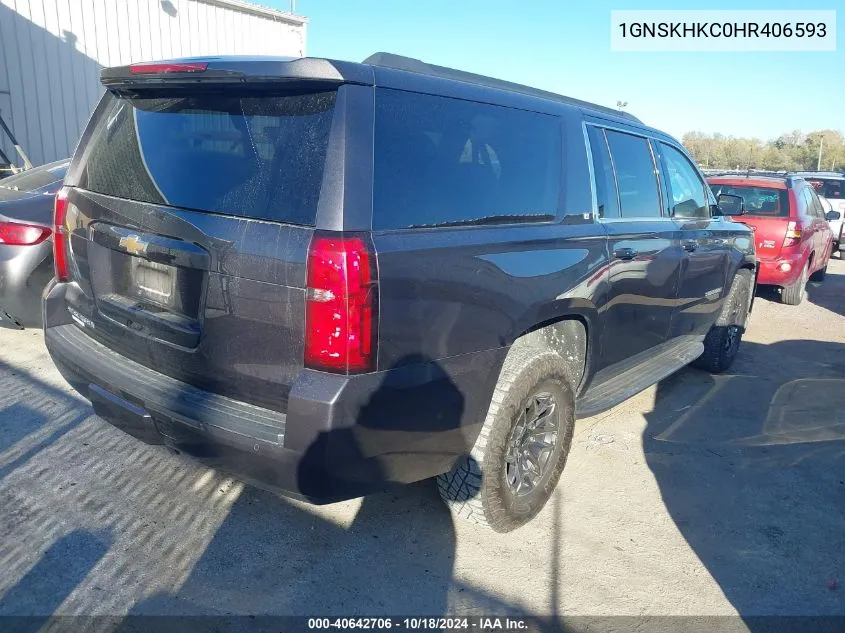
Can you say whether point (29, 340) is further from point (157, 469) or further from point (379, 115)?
point (379, 115)

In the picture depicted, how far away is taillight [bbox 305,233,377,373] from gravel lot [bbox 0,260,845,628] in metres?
1.06

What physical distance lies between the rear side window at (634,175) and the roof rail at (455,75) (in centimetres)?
29

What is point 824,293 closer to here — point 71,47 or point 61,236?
point 61,236

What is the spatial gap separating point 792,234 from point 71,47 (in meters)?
11.0

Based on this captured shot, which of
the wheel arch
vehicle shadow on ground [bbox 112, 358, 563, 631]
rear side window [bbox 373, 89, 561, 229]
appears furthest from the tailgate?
the wheel arch

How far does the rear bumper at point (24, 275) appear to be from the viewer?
15.9ft

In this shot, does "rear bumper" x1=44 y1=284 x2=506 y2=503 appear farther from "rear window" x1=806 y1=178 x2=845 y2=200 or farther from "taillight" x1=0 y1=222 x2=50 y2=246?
"rear window" x1=806 y1=178 x2=845 y2=200

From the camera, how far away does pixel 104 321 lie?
2906 millimetres

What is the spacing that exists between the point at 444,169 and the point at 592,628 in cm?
184

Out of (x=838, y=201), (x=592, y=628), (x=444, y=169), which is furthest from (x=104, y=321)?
(x=838, y=201)

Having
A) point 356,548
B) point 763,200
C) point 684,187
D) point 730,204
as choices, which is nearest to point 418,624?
point 356,548

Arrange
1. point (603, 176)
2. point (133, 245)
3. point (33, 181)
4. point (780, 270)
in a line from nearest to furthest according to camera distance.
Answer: point (133, 245)
point (603, 176)
point (33, 181)
point (780, 270)

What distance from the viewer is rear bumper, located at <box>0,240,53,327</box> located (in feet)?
15.9

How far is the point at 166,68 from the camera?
8.34 ft
